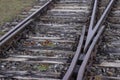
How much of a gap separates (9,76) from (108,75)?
73.9 inches

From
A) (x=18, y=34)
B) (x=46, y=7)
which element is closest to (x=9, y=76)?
(x=18, y=34)

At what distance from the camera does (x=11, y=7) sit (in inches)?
464

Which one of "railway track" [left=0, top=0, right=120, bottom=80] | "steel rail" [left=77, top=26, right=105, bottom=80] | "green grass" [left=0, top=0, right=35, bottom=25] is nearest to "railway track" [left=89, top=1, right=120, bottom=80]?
"railway track" [left=0, top=0, right=120, bottom=80]

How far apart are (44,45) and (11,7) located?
439 centimetres

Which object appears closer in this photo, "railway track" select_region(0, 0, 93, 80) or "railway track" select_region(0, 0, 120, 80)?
"railway track" select_region(0, 0, 120, 80)

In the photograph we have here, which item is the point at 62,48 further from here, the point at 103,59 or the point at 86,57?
the point at 86,57

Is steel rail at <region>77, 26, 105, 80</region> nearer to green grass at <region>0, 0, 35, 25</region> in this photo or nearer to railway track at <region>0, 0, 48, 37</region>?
railway track at <region>0, 0, 48, 37</region>

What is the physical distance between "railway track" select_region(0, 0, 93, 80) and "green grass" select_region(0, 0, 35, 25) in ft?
3.41

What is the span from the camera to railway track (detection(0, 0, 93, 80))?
6449 mm

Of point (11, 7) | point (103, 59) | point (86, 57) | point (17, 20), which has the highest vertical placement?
point (11, 7)

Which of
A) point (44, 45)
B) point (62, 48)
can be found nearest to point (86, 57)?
point (62, 48)

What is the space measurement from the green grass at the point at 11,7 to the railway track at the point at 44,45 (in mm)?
1039

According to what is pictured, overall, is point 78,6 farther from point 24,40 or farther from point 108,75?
point 108,75

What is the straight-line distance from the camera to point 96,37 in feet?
24.4
